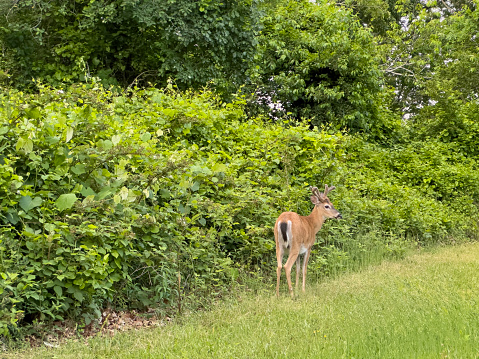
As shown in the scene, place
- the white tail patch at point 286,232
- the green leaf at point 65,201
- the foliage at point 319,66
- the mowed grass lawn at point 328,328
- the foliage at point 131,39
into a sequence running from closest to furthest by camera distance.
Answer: the mowed grass lawn at point 328,328, the green leaf at point 65,201, the white tail patch at point 286,232, the foliage at point 131,39, the foliage at point 319,66

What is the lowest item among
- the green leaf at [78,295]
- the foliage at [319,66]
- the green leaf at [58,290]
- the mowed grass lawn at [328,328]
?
the mowed grass lawn at [328,328]

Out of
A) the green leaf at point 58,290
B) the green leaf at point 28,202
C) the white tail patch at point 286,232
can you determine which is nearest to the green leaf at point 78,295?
the green leaf at point 58,290

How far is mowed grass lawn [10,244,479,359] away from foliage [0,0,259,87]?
360 inches

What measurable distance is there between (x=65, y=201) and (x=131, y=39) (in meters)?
11.3

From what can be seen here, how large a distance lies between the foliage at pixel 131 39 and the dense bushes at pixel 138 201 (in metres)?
4.51

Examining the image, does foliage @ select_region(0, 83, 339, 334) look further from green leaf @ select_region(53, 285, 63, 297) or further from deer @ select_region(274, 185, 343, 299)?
deer @ select_region(274, 185, 343, 299)

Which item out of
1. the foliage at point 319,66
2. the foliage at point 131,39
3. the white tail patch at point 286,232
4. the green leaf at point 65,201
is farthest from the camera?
the foliage at point 319,66

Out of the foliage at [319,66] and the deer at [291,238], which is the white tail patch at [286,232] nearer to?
the deer at [291,238]

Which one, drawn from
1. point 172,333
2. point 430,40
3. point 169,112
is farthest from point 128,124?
point 430,40

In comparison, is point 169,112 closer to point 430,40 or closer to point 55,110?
point 55,110

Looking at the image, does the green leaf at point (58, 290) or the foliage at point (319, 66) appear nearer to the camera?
the green leaf at point (58, 290)

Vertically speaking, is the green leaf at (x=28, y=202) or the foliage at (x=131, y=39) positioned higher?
the foliage at (x=131, y=39)

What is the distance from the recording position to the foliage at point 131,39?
14.0 m

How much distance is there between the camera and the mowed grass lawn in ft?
14.8
